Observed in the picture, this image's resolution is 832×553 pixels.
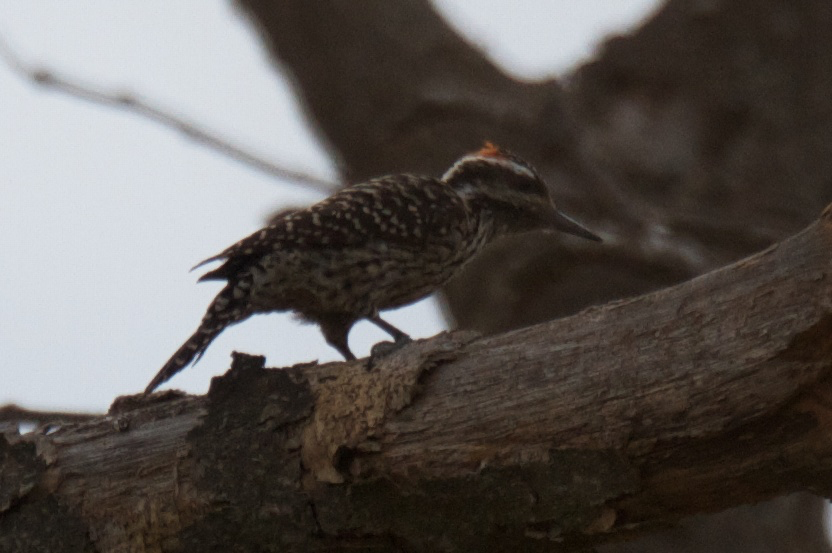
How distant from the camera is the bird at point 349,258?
5137mm

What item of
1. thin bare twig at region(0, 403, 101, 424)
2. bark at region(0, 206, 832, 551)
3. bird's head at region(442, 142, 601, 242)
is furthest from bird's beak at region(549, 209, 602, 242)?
thin bare twig at region(0, 403, 101, 424)

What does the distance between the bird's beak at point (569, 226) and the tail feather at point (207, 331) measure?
1.94 m

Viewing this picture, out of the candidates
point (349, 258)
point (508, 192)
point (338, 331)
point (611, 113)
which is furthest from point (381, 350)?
point (611, 113)

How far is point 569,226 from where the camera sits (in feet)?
21.6

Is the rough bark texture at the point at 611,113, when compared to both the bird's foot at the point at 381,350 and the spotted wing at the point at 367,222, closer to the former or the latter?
the spotted wing at the point at 367,222

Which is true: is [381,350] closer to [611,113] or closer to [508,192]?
[508,192]

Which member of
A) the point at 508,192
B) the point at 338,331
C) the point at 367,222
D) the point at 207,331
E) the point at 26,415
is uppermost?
the point at 508,192

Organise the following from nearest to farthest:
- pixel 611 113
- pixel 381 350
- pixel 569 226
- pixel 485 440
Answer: pixel 485 440
pixel 381 350
pixel 569 226
pixel 611 113

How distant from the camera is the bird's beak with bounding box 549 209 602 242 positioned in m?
6.56

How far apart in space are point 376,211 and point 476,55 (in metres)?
3.35

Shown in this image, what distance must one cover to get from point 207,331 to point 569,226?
2.29 metres

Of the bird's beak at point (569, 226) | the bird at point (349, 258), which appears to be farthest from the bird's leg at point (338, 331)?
the bird's beak at point (569, 226)

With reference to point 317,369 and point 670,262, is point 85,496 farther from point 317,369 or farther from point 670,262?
point 670,262

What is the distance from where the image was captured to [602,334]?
357 centimetres
